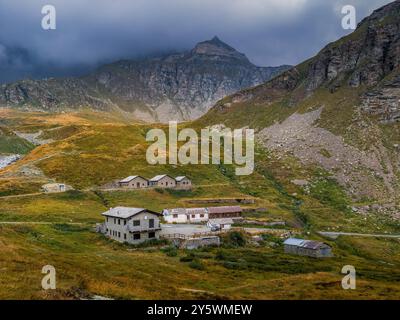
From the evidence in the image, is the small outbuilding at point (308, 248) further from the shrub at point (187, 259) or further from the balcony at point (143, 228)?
the balcony at point (143, 228)

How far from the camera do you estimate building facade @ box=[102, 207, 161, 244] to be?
89562 millimetres

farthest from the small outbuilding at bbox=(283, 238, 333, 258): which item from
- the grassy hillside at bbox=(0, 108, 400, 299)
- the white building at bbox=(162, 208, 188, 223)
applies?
the white building at bbox=(162, 208, 188, 223)

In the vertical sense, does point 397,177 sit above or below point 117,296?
above

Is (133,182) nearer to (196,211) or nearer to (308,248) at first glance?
(196,211)

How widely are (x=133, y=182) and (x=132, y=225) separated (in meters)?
59.6

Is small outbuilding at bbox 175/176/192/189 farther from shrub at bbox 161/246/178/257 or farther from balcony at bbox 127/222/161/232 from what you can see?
shrub at bbox 161/246/178/257

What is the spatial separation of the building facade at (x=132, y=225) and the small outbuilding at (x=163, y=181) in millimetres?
56855

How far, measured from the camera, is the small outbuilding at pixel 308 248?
92.1 metres

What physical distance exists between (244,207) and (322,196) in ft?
123

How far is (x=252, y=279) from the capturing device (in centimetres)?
6806

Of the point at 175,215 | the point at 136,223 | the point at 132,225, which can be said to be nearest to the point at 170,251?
the point at 136,223
